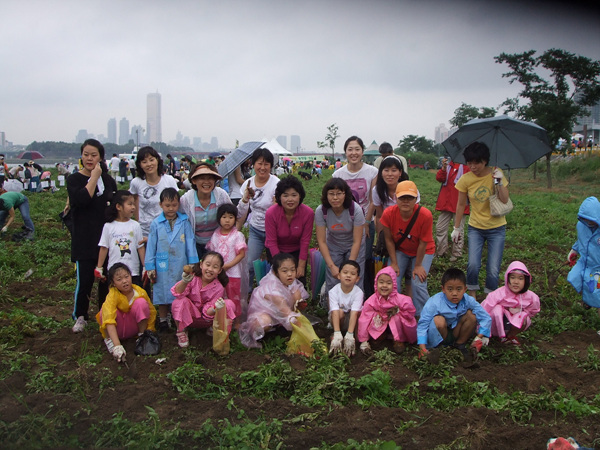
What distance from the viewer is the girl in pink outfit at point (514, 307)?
459 centimetres

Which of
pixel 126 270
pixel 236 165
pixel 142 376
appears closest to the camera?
pixel 142 376

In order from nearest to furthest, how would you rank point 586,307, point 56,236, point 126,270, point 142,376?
point 142,376 → point 126,270 → point 586,307 → point 56,236

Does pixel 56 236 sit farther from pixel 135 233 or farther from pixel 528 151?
pixel 528 151

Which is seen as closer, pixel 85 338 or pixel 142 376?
pixel 142 376

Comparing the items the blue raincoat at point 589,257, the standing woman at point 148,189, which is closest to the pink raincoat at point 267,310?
the standing woman at point 148,189

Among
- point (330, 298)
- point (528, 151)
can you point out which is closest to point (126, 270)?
point (330, 298)

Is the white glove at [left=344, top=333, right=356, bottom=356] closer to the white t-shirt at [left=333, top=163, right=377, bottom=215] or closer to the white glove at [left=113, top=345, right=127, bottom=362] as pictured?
the white t-shirt at [left=333, top=163, right=377, bottom=215]

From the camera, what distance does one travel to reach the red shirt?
4.76m

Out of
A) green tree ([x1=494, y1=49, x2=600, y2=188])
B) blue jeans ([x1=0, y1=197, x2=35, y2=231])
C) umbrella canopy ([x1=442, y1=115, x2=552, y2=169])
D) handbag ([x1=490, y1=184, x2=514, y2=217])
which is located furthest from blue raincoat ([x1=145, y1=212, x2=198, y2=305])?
green tree ([x1=494, y1=49, x2=600, y2=188])

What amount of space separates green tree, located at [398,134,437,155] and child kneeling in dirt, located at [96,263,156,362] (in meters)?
58.4

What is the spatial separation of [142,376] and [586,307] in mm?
4826

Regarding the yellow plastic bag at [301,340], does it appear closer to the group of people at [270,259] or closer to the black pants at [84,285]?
the group of people at [270,259]

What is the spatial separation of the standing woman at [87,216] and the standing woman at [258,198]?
1366mm

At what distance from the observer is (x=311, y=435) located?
9.88ft
